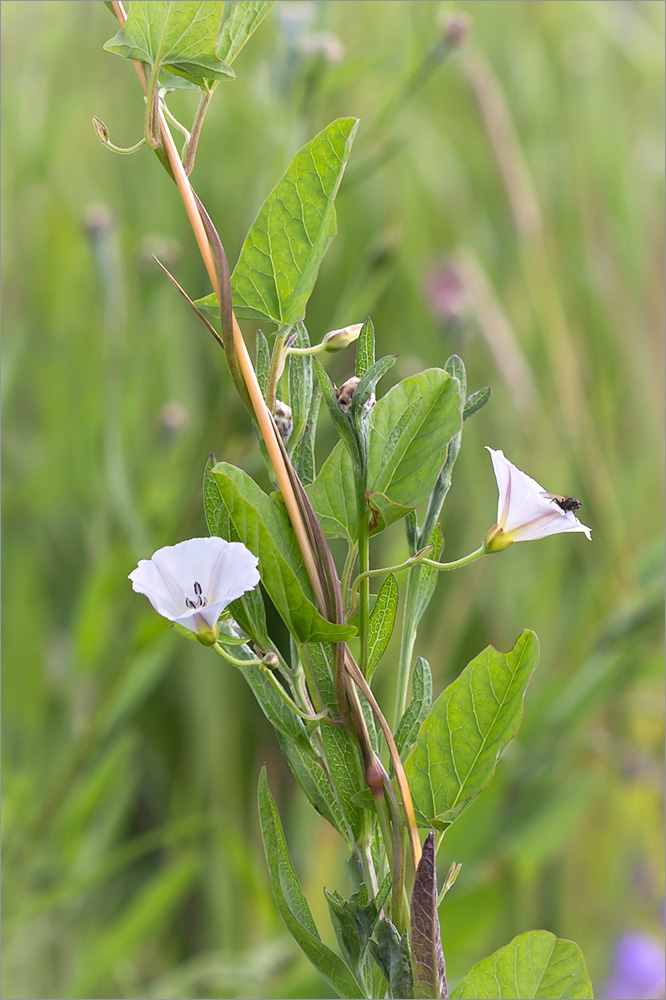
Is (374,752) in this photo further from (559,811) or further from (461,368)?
(559,811)

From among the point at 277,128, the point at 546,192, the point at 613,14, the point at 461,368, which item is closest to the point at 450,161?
the point at 546,192

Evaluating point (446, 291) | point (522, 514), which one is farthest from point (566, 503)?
point (446, 291)

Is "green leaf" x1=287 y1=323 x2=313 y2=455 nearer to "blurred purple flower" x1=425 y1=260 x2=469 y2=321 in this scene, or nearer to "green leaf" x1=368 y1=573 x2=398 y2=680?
"green leaf" x1=368 y1=573 x2=398 y2=680

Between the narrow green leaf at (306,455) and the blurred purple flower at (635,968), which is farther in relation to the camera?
the blurred purple flower at (635,968)

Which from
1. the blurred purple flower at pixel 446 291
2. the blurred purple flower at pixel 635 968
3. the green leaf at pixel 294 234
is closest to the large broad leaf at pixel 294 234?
the green leaf at pixel 294 234

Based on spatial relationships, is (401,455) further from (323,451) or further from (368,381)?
(323,451)

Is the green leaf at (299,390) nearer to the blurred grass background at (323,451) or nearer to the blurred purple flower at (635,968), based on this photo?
the blurred grass background at (323,451)

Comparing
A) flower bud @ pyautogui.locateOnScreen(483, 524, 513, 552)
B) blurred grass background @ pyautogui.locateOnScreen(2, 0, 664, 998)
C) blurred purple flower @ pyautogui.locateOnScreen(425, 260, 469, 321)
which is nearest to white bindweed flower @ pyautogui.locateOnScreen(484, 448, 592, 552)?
flower bud @ pyautogui.locateOnScreen(483, 524, 513, 552)
